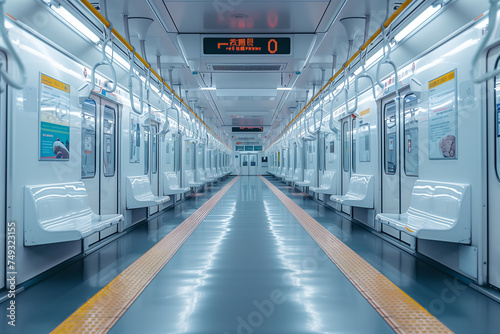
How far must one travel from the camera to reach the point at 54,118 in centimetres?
341

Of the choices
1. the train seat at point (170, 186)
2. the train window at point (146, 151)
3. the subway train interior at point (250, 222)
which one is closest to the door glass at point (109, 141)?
the subway train interior at point (250, 222)

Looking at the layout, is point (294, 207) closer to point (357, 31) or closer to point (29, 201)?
point (357, 31)

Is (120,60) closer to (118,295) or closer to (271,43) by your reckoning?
(271,43)

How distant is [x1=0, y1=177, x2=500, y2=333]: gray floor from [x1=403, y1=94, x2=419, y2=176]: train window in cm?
114

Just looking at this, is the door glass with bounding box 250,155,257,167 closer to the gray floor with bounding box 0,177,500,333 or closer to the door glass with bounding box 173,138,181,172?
the door glass with bounding box 173,138,181,172

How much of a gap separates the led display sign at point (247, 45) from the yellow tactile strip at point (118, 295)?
2.79 m

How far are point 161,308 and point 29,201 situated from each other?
1630 millimetres

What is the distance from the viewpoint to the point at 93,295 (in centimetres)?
279

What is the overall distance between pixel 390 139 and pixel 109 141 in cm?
433

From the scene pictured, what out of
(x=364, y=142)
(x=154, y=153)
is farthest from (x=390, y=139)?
(x=154, y=153)

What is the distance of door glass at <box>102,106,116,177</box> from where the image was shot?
4.82m

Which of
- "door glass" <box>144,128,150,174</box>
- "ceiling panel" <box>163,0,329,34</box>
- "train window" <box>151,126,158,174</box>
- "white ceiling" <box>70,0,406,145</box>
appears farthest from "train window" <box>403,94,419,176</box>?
"train window" <box>151,126,158,174</box>

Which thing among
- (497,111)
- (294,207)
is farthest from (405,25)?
(294,207)

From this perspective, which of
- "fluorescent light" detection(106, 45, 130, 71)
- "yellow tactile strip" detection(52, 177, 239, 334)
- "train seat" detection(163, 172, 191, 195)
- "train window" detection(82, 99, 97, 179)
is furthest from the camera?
"train seat" detection(163, 172, 191, 195)
